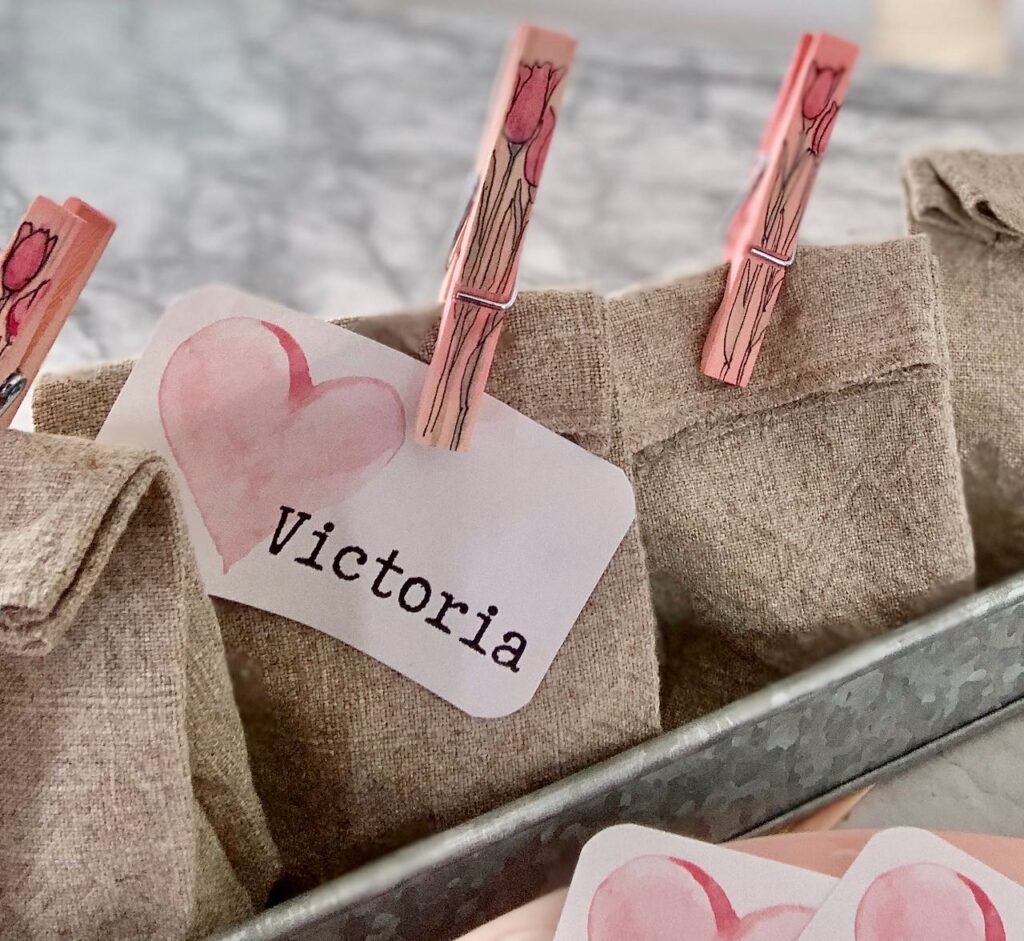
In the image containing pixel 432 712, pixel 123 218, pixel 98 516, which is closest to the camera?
pixel 98 516

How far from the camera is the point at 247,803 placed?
45cm

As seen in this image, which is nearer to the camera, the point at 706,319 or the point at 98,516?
the point at 98,516

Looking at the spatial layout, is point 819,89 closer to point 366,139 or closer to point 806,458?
point 806,458

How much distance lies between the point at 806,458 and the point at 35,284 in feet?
1.21

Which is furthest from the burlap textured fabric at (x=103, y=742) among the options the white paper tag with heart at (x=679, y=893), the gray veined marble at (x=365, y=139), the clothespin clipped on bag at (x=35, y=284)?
the gray veined marble at (x=365, y=139)

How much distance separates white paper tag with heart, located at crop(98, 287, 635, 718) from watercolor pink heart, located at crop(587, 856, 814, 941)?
0.09 m

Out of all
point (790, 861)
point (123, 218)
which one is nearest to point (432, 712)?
point (790, 861)

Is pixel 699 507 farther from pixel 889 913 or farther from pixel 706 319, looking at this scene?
pixel 889 913

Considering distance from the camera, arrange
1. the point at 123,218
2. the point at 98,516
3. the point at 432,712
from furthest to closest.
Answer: the point at 123,218
the point at 432,712
the point at 98,516

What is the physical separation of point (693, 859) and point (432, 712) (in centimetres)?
13

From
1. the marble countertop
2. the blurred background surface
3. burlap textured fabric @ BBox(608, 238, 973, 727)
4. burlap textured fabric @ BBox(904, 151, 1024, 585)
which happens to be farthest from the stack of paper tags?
the blurred background surface

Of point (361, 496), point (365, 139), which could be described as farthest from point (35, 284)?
point (365, 139)

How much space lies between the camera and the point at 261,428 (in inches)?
17.3

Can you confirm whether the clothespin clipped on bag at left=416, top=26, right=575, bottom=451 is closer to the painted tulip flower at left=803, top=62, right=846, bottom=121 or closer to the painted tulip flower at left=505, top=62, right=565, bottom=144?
the painted tulip flower at left=505, top=62, right=565, bottom=144
